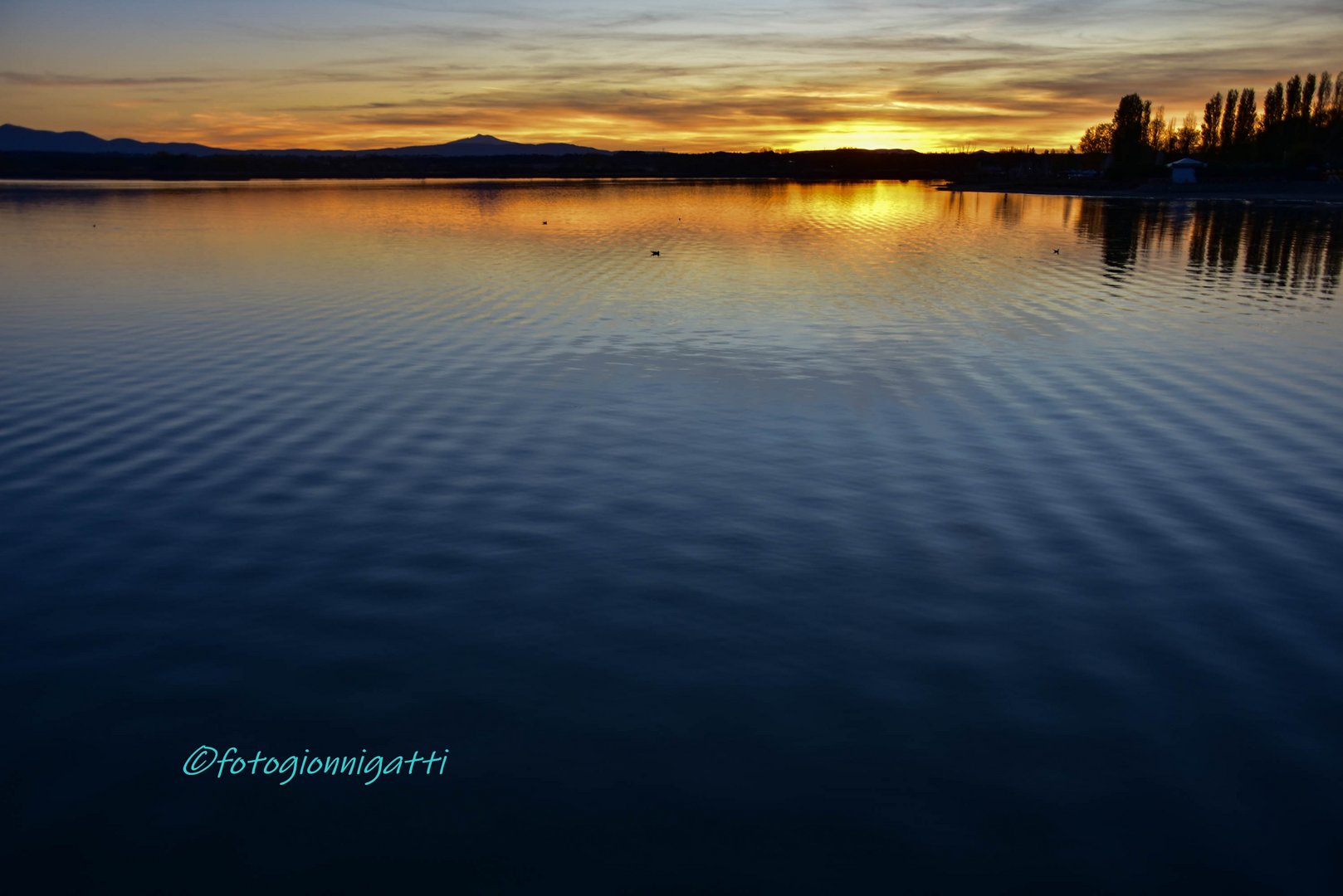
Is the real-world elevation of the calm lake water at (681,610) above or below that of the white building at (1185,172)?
below

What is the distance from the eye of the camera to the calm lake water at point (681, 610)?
7.04 metres

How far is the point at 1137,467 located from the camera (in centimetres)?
1515

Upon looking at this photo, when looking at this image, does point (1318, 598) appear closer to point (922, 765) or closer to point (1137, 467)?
point (1137, 467)

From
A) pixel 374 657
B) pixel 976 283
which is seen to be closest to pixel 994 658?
pixel 374 657

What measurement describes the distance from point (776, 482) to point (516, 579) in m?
5.09

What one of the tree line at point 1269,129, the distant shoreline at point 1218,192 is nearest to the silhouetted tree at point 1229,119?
the tree line at point 1269,129

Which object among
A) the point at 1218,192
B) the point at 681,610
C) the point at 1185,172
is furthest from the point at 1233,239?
the point at 1185,172

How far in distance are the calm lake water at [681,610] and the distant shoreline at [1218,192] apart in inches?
3760

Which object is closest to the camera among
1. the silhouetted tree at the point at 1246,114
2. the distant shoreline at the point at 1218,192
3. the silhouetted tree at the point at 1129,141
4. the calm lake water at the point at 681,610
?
the calm lake water at the point at 681,610

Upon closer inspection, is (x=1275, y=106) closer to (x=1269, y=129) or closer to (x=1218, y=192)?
(x=1269, y=129)

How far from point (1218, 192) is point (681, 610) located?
12591 centimetres

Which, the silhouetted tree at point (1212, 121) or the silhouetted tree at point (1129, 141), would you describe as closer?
the silhouetted tree at point (1129, 141)

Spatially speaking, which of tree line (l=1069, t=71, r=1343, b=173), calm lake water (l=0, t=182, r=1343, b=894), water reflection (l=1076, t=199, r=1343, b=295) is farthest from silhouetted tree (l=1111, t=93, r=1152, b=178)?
calm lake water (l=0, t=182, r=1343, b=894)

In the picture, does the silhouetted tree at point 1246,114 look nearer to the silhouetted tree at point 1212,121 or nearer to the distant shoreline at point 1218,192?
the silhouetted tree at point 1212,121
